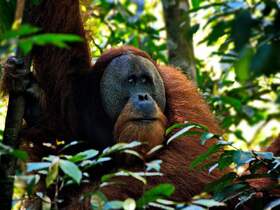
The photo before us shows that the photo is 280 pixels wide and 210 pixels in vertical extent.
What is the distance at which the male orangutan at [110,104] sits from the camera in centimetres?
436

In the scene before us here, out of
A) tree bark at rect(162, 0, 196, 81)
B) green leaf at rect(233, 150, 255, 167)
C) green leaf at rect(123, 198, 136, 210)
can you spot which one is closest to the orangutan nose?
green leaf at rect(233, 150, 255, 167)

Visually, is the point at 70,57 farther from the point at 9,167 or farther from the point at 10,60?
the point at 9,167

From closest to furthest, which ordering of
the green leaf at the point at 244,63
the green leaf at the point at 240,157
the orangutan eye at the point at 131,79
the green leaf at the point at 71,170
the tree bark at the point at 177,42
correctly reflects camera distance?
the green leaf at the point at 244,63, the green leaf at the point at 71,170, the green leaf at the point at 240,157, the orangutan eye at the point at 131,79, the tree bark at the point at 177,42

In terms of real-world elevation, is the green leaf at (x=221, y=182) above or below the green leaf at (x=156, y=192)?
below

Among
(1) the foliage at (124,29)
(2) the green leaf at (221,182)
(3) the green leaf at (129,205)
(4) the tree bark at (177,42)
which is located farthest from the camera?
Result: (1) the foliage at (124,29)

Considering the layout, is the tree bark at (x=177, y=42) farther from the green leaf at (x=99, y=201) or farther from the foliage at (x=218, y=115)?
the green leaf at (x=99, y=201)

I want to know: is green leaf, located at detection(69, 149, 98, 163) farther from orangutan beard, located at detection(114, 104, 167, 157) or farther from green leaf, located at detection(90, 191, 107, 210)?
orangutan beard, located at detection(114, 104, 167, 157)

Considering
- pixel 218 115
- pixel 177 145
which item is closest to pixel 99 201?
pixel 177 145

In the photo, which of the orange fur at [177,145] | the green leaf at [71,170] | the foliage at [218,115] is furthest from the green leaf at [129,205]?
the orange fur at [177,145]

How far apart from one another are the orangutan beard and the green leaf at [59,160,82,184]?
177 centimetres

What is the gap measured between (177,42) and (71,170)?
3653 millimetres

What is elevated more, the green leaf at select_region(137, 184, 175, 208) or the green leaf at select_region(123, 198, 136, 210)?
the green leaf at select_region(137, 184, 175, 208)

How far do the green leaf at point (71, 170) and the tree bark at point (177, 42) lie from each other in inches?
137

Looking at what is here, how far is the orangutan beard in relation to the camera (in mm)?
4254
